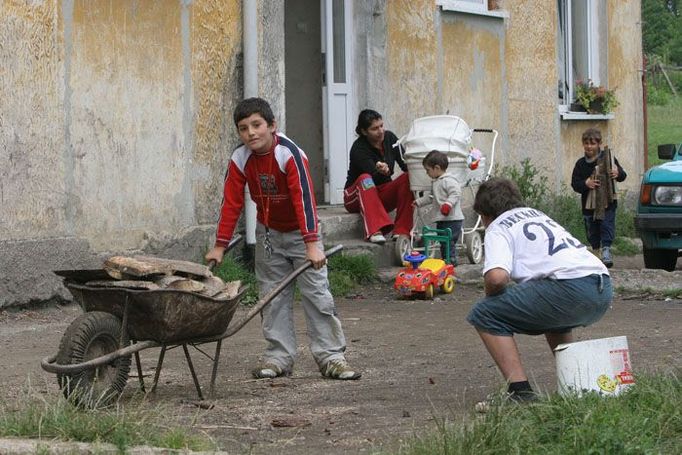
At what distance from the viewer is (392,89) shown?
14133mm

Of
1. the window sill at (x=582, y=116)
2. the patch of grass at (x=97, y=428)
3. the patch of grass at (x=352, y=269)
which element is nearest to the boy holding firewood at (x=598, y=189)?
the patch of grass at (x=352, y=269)

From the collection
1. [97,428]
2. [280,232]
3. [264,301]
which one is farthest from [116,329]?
[280,232]

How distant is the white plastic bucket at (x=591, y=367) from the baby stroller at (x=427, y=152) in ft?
21.5

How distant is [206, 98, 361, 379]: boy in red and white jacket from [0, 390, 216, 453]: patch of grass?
184cm

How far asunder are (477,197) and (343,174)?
7894 millimetres

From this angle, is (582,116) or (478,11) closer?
(478,11)

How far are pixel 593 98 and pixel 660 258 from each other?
487 cm

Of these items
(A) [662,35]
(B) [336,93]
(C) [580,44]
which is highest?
(A) [662,35]

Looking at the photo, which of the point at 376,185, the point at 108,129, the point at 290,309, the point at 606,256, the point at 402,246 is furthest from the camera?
the point at 606,256

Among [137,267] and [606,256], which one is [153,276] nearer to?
[137,267]

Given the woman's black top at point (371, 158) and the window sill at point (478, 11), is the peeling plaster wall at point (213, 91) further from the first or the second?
the window sill at point (478, 11)

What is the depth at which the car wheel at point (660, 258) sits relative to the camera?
13.2 metres

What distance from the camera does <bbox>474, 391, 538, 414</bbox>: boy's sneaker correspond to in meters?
5.27

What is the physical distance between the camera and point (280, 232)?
7516 millimetres
